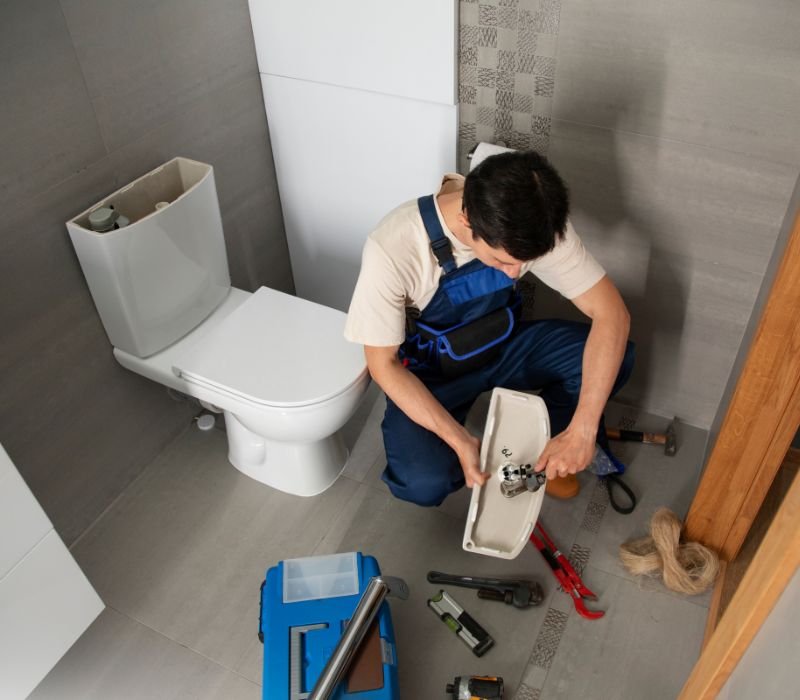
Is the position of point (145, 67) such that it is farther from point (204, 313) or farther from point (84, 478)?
point (84, 478)

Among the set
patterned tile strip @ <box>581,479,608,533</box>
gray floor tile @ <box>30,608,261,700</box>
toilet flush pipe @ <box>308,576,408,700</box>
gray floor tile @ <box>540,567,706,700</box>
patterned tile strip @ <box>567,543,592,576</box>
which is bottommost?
gray floor tile @ <box>30,608,261,700</box>

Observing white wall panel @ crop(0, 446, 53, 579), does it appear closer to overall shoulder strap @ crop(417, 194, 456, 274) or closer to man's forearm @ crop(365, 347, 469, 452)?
man's forearm @ crop(365, 347, 469, 452)

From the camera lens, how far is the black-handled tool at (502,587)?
1.61m

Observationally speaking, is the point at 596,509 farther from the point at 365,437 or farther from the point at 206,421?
the point at 206,421

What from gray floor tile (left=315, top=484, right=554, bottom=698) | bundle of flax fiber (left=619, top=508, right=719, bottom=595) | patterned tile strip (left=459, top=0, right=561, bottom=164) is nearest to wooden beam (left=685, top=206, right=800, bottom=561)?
bundle of flax fiber (left=619, top=508, right=719, bottom=595)

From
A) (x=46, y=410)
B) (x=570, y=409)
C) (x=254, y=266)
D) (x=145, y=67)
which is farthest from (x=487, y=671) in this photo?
(x=145, y=67)

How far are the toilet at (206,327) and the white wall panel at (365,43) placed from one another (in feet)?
1.31

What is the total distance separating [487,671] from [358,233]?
1.17 meters

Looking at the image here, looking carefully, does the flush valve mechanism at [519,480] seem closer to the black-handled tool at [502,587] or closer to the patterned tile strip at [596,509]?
the black-handled tool at [502,587]

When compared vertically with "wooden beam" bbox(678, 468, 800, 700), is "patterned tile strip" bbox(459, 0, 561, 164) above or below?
above

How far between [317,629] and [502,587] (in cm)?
43

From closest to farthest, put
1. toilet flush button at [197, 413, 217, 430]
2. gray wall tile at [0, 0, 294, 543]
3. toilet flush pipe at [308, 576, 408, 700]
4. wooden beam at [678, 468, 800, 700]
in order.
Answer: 1. wooden beam at [678, 468, 800, 700]
2. toilet flush pipe at [308, 576, 408, 700]
3. gray wall tile at [0, 0, 294, 543]
4. toilet flush button at [197, 413, 217, 430]

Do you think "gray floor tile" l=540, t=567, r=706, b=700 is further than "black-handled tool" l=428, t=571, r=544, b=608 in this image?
No

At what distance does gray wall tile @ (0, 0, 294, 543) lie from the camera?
4.58ft
